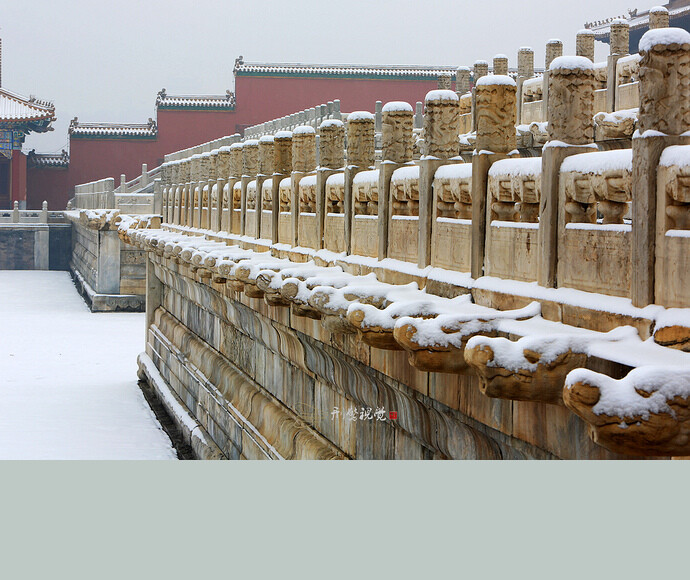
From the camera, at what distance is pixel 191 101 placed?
35.8 meters

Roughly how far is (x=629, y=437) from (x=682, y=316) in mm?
522

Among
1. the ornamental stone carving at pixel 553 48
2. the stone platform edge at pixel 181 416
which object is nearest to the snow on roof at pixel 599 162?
the stone platform edge at pixel 181 416

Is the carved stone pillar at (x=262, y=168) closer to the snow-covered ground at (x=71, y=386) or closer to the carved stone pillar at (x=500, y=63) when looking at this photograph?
the snow-covered ground at (x=71, y=386)

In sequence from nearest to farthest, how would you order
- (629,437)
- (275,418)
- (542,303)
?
1. (629,437)
2. (542,303)
3. (275,418)

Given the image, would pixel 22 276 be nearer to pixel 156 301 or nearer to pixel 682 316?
pixel 156 301

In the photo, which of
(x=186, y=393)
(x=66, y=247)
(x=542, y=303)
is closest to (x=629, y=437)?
(x=542, y=303)

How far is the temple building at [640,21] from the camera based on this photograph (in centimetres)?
1391

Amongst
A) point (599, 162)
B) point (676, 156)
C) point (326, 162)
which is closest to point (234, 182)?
point (326, 162)

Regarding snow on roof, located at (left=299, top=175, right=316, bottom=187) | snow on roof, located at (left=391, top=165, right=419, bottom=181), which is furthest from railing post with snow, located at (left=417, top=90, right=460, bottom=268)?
snow on roof, located at (left=299, top=175, right=316, bottom=187)

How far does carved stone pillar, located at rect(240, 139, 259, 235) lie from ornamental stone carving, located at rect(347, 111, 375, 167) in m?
3.66

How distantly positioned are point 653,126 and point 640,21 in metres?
13.1

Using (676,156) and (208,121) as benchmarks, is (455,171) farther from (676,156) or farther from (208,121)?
(208,121)

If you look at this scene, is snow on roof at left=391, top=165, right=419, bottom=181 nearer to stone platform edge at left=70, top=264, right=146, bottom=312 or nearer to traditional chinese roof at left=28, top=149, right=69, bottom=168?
stone platform edge at left=70, top=264, right=146, bottom=312

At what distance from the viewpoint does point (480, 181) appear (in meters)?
4.99
